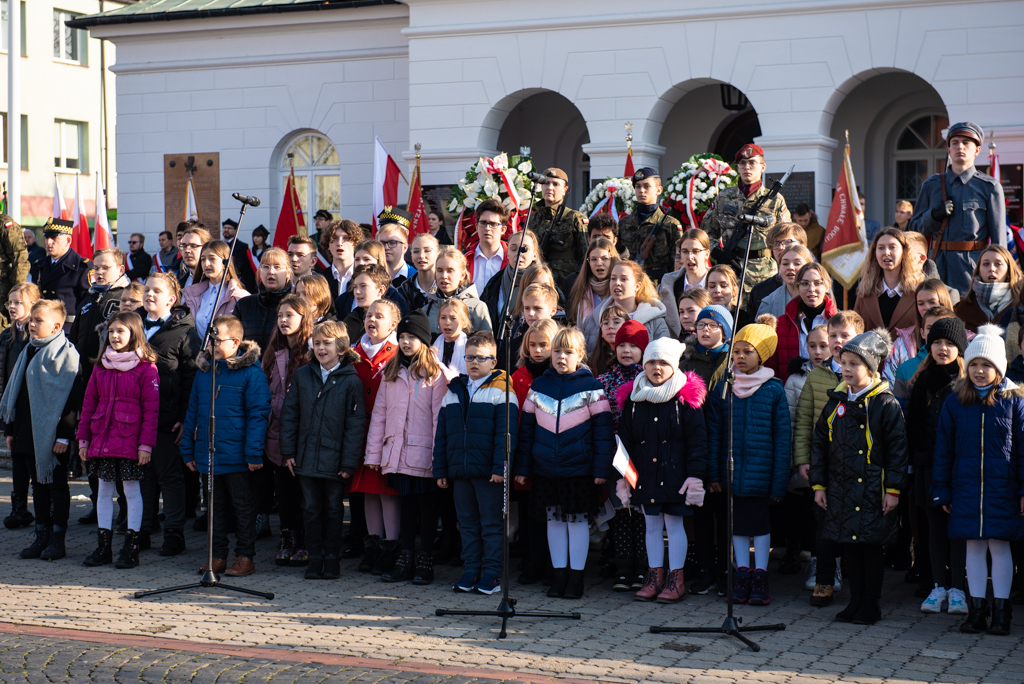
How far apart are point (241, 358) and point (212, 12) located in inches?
505

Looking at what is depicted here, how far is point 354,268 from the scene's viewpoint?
8.96 meters

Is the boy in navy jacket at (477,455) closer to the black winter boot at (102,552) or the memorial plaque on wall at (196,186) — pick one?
the black winter boot at (102,552)

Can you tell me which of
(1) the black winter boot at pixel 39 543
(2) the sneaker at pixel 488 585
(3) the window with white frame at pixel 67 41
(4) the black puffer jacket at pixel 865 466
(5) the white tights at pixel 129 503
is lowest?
(2) the sneaker at pixel 488 585

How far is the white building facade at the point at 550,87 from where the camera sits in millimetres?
14977

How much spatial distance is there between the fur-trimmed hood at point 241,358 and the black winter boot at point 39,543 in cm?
173

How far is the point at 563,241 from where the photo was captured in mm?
10117

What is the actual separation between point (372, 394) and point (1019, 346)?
4030mm

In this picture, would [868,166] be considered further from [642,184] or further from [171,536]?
[171,536]

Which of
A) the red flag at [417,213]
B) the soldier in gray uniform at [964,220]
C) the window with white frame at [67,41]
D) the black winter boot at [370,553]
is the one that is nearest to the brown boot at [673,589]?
the black winter boot at [370,553]

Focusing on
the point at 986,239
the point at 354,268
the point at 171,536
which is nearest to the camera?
the point at 171,536

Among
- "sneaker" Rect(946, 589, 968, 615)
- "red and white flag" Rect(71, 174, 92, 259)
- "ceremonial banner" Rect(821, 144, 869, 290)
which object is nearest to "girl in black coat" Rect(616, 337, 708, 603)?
"sneaker" Rect(946, 589, 968, 615)

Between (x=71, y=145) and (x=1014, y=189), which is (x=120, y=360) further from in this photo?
(x=71, y=145)

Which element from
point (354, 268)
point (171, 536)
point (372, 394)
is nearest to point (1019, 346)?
point (372, 394)

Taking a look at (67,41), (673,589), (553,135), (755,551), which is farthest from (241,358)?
(67,41)
